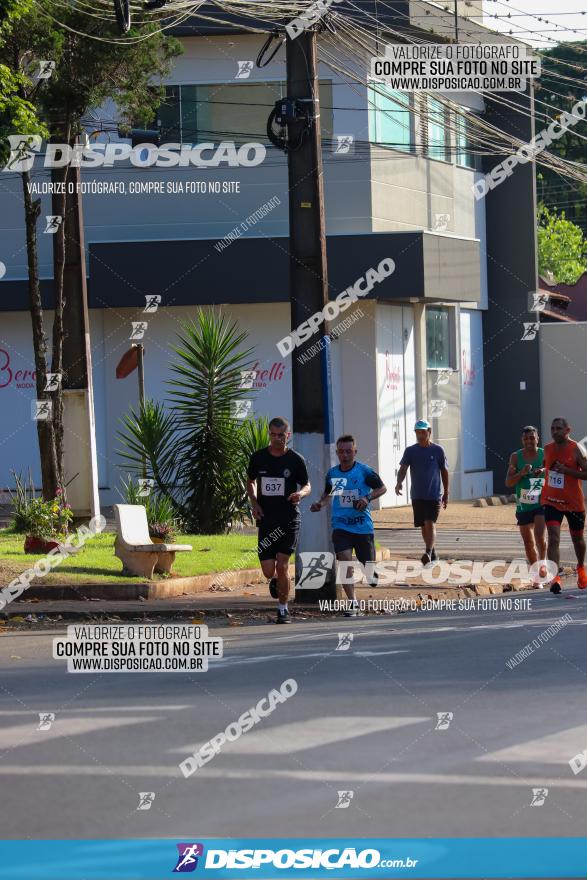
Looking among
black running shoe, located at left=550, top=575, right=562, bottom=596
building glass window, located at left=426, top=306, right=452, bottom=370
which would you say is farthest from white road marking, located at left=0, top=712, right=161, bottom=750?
building glass window, located at left=426, top=306, right=452, bottom=370

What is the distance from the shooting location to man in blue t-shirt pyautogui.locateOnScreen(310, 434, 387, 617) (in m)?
15.7

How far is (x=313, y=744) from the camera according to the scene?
838cm

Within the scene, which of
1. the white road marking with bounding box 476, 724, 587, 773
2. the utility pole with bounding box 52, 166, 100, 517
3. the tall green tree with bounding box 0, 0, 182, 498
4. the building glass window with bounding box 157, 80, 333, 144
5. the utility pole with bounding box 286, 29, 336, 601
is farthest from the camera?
the building glass window with bounding box 157, 80, 333, 144

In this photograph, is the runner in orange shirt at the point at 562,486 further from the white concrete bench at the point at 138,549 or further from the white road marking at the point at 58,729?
the white road marking at the point at 58,729

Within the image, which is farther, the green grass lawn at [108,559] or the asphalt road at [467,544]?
the asphalt road at [467,544]

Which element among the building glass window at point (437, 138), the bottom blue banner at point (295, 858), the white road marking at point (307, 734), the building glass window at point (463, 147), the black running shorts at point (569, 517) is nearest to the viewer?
the bottom blue banner at point (295, 858)

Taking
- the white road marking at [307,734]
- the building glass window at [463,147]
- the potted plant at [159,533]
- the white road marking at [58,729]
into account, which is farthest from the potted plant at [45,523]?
the building glass window at [463,147]

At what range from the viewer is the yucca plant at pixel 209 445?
22594mm

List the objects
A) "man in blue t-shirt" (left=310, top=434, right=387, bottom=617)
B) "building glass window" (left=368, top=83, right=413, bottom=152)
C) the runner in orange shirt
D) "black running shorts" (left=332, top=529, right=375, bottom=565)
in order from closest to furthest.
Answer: "man in blue t-shirt" (left=310, top=434, right=387, bottom=617)
"black running shorts" (left=332, top=529, right=375, bottom=565)
the runner in orange shirt
"building glass window" (left=368, top=83, right=413, bottom=152)

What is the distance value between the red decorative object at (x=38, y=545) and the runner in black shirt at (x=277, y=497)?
464 cm

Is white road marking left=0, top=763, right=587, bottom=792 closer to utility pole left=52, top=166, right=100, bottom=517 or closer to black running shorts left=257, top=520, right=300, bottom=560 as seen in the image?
black running shorts left=257, top=520, right=300, bottom=560

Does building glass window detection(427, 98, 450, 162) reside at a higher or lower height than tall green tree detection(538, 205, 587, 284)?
lower

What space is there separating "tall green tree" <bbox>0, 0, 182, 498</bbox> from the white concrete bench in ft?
13.0

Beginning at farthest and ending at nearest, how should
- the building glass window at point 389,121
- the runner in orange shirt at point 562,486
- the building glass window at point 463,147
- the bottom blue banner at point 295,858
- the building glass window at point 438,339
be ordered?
the building glass window at point 463,147 → the building glass window at point 438,339 → the building glass window at point 389,121 → the runner in orange shirt at point 562,486 → the bottom blue banner at point 295,858
